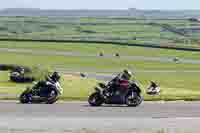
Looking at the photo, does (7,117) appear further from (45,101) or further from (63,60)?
(63,60)

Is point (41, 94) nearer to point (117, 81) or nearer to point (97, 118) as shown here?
point (117, 81)

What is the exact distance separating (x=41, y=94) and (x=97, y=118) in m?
6.03

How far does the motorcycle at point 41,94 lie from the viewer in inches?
1002

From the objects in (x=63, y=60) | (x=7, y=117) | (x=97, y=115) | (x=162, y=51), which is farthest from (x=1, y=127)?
(x=162, y=51)

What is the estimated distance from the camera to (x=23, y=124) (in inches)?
721

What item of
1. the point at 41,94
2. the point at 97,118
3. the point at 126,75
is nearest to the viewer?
the point at 97,118

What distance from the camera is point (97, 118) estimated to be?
20188mm

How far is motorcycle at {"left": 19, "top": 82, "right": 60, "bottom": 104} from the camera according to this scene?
25.5 m

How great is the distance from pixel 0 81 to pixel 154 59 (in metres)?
43.0

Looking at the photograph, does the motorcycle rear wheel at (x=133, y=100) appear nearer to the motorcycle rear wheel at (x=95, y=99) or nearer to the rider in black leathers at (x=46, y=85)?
the motorcycle rear wheel at (x=95, y=99)

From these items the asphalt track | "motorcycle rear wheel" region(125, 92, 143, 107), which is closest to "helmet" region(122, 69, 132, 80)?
"motorcycle rear wheel" region(125, 92, 143, 107)

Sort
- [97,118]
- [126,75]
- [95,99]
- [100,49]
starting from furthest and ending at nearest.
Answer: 1. [100,49]
2. [126,75]
3. [95,99]
4. [97,118]

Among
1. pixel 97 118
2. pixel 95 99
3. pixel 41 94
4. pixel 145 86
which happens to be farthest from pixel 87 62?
pixel 97 118

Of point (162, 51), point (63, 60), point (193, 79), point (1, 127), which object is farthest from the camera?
point (162, 51)
